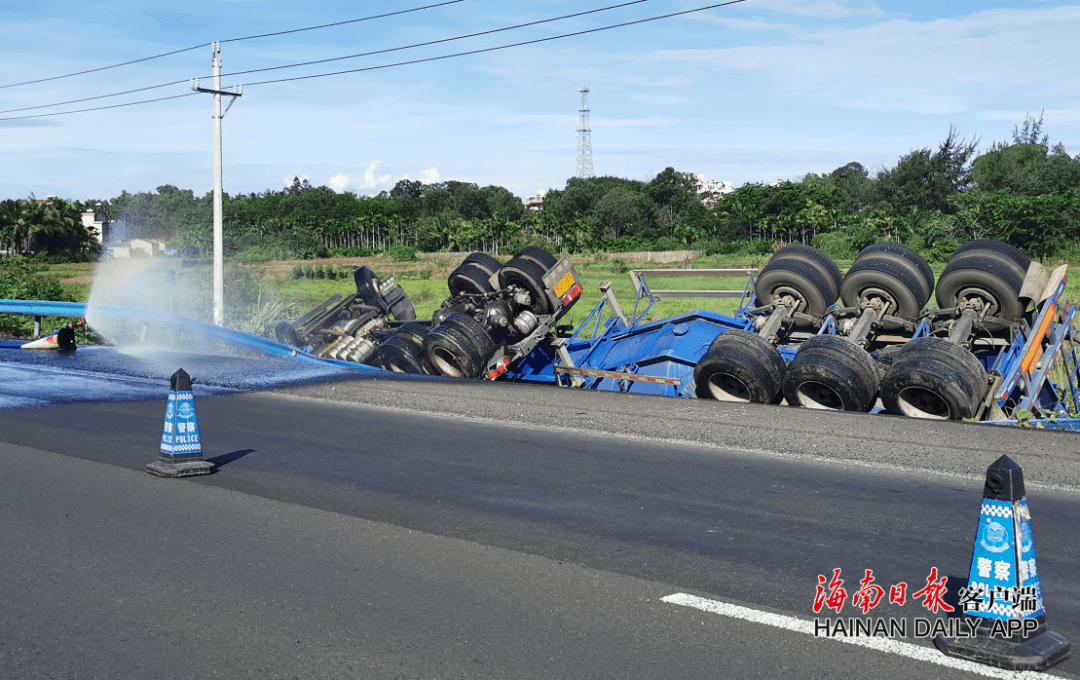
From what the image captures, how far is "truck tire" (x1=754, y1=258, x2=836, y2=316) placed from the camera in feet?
49.6

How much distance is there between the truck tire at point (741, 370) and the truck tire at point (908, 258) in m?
2.73

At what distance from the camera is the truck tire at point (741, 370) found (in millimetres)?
12352

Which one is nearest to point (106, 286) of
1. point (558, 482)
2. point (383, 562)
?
point (558, 482)

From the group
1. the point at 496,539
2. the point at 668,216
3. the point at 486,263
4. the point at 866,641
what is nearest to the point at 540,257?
the point at 486,263

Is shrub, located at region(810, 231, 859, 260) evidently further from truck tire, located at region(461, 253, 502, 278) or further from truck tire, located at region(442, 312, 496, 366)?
truck tire, located at region(442, 312, 496, 366)

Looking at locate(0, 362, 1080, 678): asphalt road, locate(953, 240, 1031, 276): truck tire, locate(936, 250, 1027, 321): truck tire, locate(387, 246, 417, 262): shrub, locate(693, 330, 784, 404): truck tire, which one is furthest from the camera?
locate(387, 246, 417, 262): shrub

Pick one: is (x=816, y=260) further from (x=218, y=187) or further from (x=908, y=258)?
(x=218, y=187)

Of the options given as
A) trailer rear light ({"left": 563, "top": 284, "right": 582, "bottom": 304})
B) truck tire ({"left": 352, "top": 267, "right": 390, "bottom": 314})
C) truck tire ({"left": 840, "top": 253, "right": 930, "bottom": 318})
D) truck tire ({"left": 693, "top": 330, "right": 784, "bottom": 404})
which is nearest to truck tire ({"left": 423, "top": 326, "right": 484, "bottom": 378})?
trailer rear light ({"left": 563, "top": 284, "right": 582, "bottom": 304})

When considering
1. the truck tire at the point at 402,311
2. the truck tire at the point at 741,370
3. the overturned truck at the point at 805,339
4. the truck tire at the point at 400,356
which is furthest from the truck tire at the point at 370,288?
the truck tire at the point at 741,370

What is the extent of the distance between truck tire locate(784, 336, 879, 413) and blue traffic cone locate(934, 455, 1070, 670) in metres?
6.73

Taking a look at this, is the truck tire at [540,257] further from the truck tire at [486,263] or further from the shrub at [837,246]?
the shrub at [837,246]

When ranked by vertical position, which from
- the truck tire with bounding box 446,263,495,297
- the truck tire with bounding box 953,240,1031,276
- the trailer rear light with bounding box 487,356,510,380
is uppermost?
the truck tire with bounding box 953,240,1031,276

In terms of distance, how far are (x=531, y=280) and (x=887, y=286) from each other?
5557 millimetres

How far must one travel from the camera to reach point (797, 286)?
1523cm
